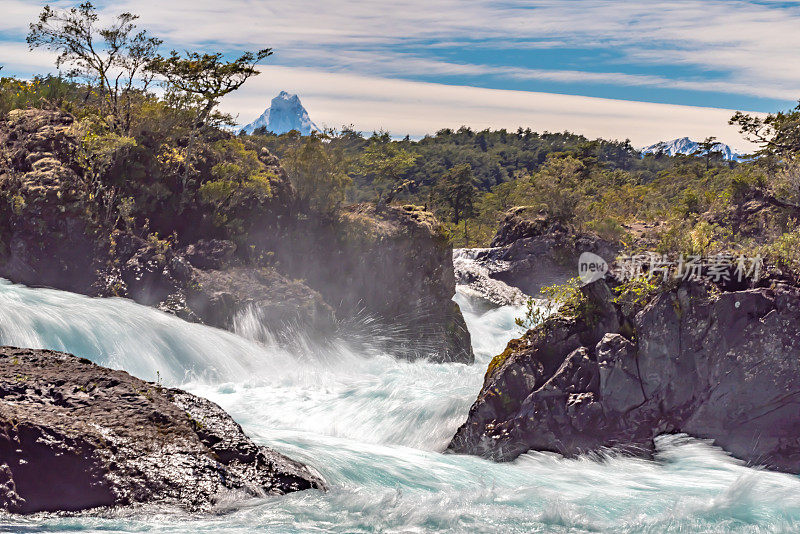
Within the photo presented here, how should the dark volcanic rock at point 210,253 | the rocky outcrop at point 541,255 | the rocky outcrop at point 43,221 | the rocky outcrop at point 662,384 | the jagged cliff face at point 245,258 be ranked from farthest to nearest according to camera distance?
the rocky outcrop at point 541,255
the dark volcanic rock at point 210,253
the jagged cliff face at point 245,258
the rocky outcrop at point 43,221
the rocky outcrop at point 662,384

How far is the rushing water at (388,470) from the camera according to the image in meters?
6.14

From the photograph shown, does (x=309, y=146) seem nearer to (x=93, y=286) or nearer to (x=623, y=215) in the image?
(x=93, y=286)

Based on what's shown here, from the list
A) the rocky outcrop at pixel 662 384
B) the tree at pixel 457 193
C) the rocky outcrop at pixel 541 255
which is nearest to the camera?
the rocky outcrop at pixel 662 384

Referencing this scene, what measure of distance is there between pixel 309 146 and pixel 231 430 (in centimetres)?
1688

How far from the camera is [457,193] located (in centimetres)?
5653

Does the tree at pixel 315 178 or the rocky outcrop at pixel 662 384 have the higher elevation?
the tree at pixel 315 178

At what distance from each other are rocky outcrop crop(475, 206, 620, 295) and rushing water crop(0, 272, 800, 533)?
65.9ft

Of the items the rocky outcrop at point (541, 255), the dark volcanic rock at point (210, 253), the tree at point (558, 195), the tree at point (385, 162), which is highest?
the tree at point (385, 162)

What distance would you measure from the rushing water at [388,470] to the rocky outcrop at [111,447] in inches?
7.8

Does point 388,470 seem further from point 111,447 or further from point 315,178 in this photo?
point 315,178

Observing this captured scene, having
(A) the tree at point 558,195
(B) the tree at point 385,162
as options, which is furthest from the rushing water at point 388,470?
(A) the tree at point 558,195

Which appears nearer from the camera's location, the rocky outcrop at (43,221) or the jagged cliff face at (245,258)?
the rocky outcrop at (43,221)

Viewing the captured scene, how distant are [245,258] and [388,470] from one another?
532 inches

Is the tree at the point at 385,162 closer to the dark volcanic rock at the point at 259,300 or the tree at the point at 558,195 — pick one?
the dark volcanic rock at the point at 259,300
